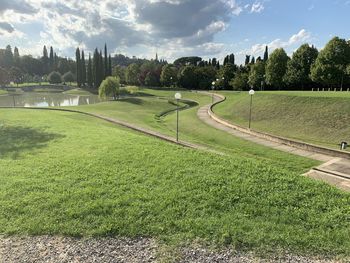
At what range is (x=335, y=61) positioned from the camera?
42219 mm

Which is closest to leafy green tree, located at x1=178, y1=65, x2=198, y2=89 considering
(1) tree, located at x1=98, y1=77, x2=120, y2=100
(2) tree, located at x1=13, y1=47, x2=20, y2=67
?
(1) tree, located at x1=98, y1=77, x2=120, y2=100

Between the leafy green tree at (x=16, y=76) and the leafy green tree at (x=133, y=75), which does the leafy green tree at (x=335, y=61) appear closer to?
the leafy green tree at (x=133, y=75)

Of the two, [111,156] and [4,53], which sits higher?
[4,53]

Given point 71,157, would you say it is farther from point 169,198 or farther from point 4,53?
point 4,53

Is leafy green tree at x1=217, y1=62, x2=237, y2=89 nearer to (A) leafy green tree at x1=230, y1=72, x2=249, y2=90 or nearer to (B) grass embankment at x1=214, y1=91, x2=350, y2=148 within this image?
(A) leafy green tree at x1=230, y1=72, x2=249, y2=90

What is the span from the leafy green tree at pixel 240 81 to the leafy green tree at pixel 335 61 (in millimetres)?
20694

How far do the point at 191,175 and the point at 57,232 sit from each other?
3979mm

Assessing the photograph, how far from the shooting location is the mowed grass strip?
563 centimetres

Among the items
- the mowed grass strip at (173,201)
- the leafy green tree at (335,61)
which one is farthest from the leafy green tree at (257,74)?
the mowed grass strip at (173,201)

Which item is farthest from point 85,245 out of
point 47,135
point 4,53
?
point 4,53

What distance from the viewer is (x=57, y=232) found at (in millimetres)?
5664

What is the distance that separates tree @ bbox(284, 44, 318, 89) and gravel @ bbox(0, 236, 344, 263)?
162 ft

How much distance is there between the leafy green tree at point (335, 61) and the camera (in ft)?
138

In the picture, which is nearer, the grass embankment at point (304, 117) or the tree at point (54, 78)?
the grass embankment at point (304, 117)
